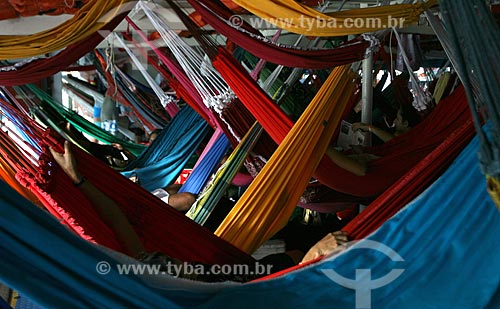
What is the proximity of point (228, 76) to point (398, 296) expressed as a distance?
5.32 ft

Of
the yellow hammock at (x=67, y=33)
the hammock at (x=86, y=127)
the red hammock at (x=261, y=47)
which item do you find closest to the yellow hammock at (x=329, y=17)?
A: the red hammock at (x=261, y=47)

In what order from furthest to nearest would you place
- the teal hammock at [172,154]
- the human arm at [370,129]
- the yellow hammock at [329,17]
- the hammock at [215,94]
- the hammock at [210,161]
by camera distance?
the teal hammock at [172,154] < the human arm at [370,129] < the hammock at [210,161] < the hammock at [215,94] < the yellow hammock at [329,17]

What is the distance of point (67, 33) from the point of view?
2.59 m

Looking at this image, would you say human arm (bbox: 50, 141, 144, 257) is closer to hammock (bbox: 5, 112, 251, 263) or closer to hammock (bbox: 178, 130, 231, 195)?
hammock (bbox: 5, 112, 251, 263)

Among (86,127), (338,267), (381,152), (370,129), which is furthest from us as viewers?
(86,127)

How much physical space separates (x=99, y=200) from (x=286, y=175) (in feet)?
2.28

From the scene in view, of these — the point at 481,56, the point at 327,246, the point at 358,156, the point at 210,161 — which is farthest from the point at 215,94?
the point at 481,56

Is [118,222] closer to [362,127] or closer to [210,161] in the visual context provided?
[210,161]

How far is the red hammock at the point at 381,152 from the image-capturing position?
2.75m

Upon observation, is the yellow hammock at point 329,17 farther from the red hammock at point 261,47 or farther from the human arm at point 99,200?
the human arm at point 99,200

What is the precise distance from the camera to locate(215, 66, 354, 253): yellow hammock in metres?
2.31

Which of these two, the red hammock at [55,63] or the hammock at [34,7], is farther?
the hammock at [34,7]

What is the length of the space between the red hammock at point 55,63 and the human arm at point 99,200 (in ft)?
2.40

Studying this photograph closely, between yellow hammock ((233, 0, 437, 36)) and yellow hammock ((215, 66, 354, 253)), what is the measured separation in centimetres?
26
